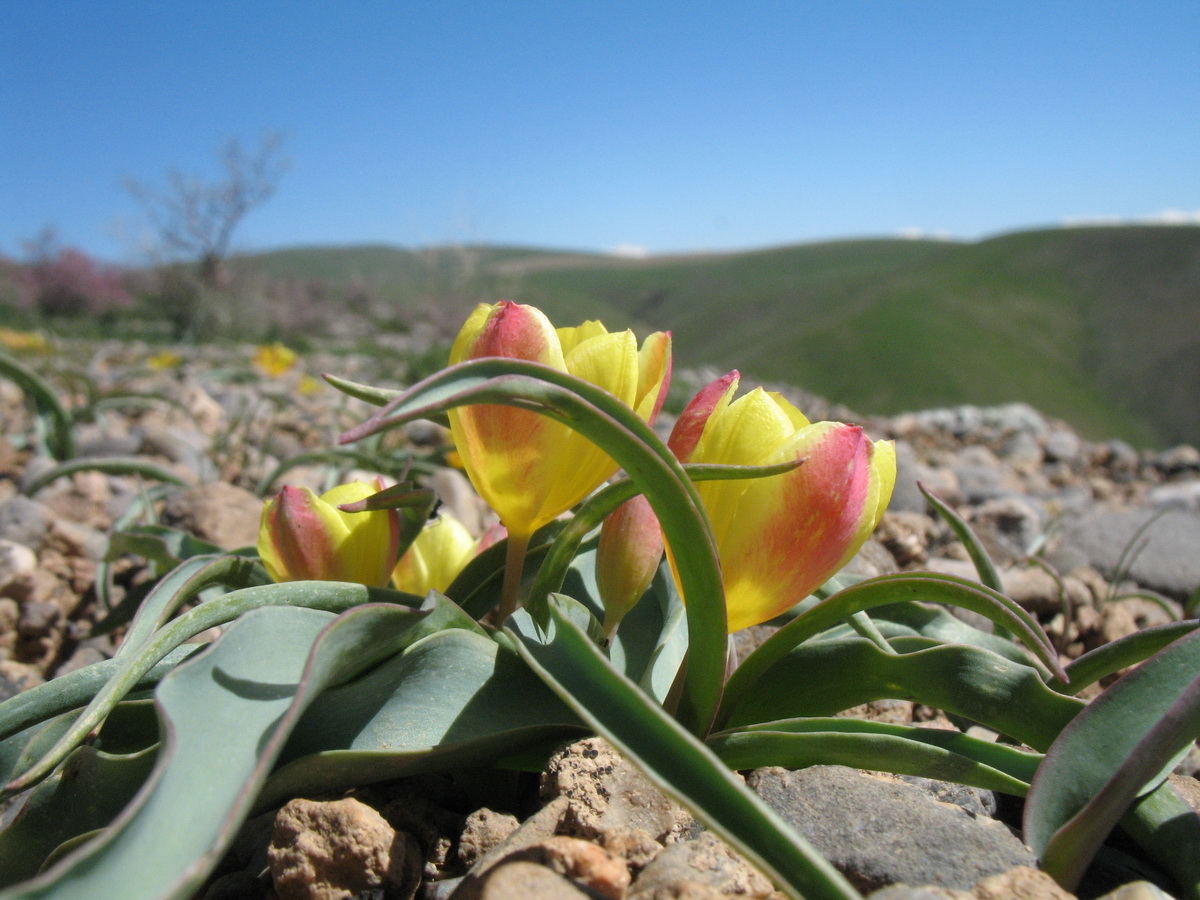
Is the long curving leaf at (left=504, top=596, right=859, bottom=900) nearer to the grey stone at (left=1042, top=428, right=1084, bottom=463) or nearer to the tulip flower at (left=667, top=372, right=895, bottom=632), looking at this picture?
the tulip flower at (left=667, top=372, right=895, bottom=632)

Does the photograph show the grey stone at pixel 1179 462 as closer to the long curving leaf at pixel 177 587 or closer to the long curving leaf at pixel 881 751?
the long curving leaf at pixel 881 751

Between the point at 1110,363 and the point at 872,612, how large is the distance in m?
54.5

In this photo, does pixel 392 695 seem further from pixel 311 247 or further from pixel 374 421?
pixel 311 247

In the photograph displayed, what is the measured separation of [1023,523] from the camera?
10.1 ft

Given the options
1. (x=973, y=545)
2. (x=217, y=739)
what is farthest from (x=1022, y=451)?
(x=217, y=739)

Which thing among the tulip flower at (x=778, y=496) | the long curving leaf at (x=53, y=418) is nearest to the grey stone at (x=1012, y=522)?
the tulip flower at (x=778, y=496)

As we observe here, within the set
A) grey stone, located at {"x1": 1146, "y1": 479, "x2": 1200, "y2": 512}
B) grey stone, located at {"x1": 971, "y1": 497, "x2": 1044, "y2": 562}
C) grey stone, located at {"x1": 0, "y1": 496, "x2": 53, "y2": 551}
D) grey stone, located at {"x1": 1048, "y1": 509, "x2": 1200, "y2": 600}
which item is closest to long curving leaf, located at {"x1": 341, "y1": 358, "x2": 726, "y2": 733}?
grey stone, located at {"x1": 0, "y1": 496, "x2": 53, "y2": 551}

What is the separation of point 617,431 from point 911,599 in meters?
0.37

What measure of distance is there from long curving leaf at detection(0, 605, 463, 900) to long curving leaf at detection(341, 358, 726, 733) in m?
0.22

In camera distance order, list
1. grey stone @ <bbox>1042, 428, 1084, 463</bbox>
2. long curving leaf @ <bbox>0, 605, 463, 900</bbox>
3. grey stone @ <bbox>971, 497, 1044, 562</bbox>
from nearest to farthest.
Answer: long curving leaf @ <bbox>0, 605, 463, 900</bbox> → grey stone @ <bbox>971, 497, 1044, 562</bbox> → grey stone @ <bbox>1042, 428, 1084, 463</bbox>

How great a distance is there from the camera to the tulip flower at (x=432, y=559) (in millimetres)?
1229

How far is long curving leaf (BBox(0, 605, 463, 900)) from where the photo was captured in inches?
19.2

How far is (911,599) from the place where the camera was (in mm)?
817

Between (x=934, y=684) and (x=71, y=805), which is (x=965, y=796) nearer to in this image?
(x=934, y=684)
